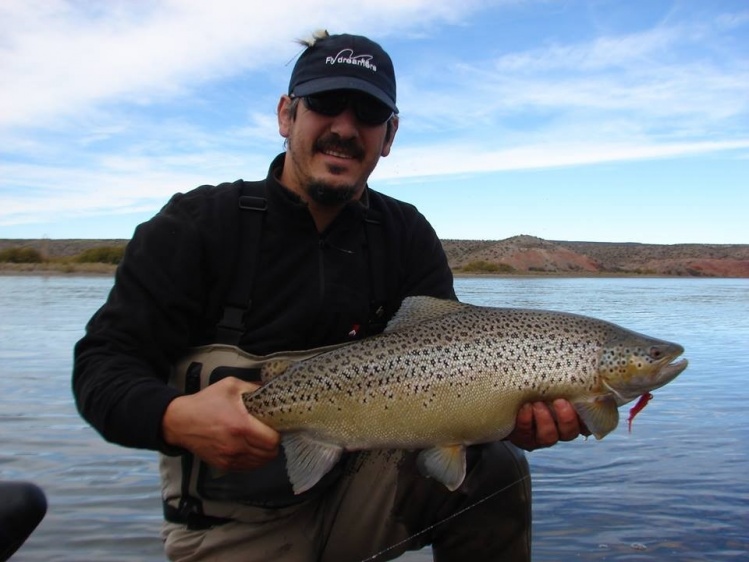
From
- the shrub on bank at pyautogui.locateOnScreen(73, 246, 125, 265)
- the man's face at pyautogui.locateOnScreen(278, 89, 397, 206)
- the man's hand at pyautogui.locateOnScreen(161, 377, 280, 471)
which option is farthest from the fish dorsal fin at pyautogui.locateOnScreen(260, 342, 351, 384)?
the shrub on bank at pyautogui.locateOnScreen(73, 246, 125, 265)

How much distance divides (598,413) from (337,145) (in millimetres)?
1548

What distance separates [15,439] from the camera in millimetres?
6156

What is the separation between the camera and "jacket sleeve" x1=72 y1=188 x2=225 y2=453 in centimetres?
273

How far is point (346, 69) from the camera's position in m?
3.30

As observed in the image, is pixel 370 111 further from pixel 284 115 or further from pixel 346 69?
pixel 284 115

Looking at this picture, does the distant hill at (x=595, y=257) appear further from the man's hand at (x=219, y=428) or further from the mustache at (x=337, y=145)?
the man's hand at (x=219, y=428)

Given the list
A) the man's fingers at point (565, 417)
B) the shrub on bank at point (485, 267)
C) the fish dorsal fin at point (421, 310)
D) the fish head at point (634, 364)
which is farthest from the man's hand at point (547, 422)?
the shrub on bank at point (485, 267)

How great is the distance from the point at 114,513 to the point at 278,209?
2.50m

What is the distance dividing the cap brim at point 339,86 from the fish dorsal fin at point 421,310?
87cm

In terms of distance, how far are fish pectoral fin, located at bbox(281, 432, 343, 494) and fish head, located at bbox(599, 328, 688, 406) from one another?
3.76ft

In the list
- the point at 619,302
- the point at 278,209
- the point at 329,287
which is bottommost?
the point at 619,302

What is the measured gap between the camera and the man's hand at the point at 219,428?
2674 mm

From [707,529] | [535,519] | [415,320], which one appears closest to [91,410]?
[415,320]

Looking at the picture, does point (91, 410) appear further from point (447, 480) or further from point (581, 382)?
point (581, 382)
